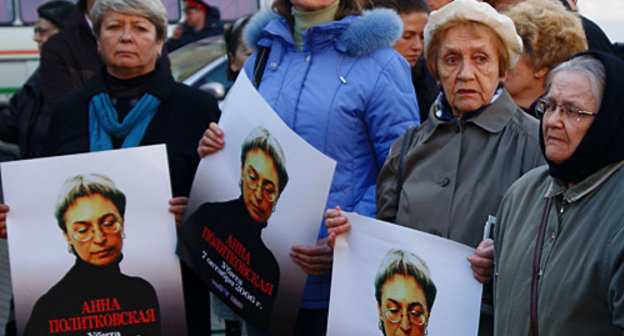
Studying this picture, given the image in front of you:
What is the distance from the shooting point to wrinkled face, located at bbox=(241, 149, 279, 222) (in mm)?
3182

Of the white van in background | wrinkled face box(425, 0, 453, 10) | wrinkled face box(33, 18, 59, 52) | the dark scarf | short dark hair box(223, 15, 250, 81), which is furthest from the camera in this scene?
the white van in background

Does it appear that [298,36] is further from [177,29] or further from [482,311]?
[177,29]

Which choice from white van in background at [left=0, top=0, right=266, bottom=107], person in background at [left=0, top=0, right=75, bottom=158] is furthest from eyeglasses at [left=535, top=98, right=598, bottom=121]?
white van in background at [left=0, top=0, right=266, bottom=107]

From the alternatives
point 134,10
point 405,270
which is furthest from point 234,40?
point 405,270

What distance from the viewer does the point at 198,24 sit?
9305mm

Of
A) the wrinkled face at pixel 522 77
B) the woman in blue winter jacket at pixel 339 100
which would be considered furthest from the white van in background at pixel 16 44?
the wrinkled face at pixel 522 77

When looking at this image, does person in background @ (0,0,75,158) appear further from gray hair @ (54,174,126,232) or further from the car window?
the car window

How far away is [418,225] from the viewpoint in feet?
9.31

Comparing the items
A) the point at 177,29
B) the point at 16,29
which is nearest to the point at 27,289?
the point at 177,29

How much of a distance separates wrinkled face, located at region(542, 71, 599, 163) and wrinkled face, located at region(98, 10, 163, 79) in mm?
1937

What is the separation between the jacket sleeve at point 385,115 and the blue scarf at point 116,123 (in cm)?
101

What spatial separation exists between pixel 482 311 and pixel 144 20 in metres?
1.95

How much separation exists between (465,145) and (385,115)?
456 millimetres

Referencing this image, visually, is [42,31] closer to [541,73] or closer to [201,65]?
[201,65]
